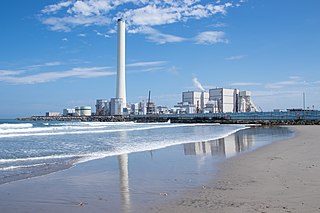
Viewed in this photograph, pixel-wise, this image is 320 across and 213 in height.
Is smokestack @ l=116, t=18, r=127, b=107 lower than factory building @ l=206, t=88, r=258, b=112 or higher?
higher

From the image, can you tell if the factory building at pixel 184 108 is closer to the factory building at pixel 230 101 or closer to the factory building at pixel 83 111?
the factory building at pixel 230 101

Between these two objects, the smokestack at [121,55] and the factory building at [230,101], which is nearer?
the smokestack at [121,55]

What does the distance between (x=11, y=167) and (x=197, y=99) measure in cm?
11639

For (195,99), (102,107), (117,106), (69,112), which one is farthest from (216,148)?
(69,112)

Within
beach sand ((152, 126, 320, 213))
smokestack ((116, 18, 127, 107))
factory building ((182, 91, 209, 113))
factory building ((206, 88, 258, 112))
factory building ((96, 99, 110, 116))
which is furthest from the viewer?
factory building ((96, 99, 110, 116))

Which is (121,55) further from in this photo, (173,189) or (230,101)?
(173,189)

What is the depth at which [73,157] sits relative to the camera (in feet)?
40.5

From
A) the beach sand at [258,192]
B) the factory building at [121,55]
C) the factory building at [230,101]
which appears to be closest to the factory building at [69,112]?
the factory building at [121,55]

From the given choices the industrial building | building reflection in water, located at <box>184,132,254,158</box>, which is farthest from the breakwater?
building reflection in water, located at <box>184,132,254,158</box>

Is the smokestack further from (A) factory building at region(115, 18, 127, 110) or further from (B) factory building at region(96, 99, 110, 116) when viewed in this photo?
(B) factory building at region(96, 99, 110, 116)

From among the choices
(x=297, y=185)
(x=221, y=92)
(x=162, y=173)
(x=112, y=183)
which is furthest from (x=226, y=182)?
(x=221, y=92)

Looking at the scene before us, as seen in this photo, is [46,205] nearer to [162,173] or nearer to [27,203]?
[27,203]

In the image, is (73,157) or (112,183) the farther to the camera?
(73,157)

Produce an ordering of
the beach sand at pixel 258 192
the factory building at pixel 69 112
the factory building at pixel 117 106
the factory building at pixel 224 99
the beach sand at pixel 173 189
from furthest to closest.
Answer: the factory building at pixel 69 112, the factory building at pixel 117 106, the factory building at pixel 224 99, the beach sand at pixel 173 189, the beach sand at pixel 258 192
